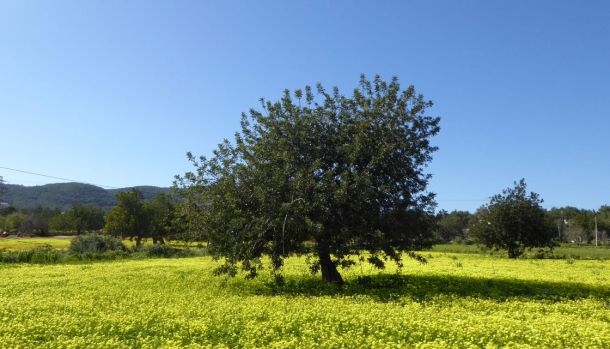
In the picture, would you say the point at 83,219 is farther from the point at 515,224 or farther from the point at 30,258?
the point at 515,224

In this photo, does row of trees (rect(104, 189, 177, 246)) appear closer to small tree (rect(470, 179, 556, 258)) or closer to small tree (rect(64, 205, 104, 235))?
small tree (rect(64, 205, 104, 235))

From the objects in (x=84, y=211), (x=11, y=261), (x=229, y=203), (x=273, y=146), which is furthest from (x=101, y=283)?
(x=84, y=211)

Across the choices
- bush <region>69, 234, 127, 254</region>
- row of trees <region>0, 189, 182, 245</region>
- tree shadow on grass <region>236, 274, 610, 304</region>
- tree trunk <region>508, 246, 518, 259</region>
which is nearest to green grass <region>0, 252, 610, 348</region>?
tree shadow on grass <region>236, 274, 610, 304</region>

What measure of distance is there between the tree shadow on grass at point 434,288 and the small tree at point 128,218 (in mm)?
71042

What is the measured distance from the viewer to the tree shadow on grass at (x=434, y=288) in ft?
65.9

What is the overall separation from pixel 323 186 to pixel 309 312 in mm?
6593

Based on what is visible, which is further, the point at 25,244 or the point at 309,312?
the point at 25,244

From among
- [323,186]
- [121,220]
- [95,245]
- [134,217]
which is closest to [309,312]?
[323,186]

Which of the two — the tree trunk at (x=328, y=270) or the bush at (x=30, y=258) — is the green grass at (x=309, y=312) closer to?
the tree trunk at (x=328, y=270)

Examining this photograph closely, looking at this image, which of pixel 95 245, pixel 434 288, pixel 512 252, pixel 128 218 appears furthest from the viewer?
pixel 128 218

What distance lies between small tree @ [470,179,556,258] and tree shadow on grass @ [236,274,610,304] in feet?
90.8

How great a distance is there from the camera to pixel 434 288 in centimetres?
2203

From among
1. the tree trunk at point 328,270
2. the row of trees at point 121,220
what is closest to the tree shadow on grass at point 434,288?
the tree trunk at point 328,270

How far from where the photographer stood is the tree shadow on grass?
20094 mm
